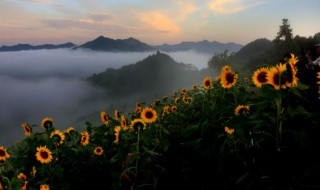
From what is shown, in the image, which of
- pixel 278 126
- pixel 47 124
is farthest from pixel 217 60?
pixel 278 126

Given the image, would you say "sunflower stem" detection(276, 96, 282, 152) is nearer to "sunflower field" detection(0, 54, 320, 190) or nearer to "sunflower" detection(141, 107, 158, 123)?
"sunflower field" detection(0, 54, 320, 190)

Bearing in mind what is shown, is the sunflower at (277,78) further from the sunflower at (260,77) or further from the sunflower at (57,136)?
the sunflower at (57,136)

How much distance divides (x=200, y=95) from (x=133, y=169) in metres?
2.10

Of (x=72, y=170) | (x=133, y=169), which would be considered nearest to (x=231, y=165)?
(x=133, y=169)

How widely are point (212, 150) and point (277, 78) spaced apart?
0.88m

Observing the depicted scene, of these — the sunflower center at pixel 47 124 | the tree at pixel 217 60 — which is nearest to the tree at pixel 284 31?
the tree at pixel 217 60

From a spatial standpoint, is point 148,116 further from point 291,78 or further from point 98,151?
point 291,78

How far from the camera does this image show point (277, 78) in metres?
2.31

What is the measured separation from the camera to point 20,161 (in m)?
4.20

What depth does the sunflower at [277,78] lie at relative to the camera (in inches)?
87.9

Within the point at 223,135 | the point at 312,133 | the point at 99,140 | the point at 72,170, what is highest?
the point at 312,133

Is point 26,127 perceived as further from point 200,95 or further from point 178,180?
point 178,180

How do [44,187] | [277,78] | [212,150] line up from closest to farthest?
[277,78] < [212,150] < [44,187]

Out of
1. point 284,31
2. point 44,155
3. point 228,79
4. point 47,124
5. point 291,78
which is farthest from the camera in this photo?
point 284,31
